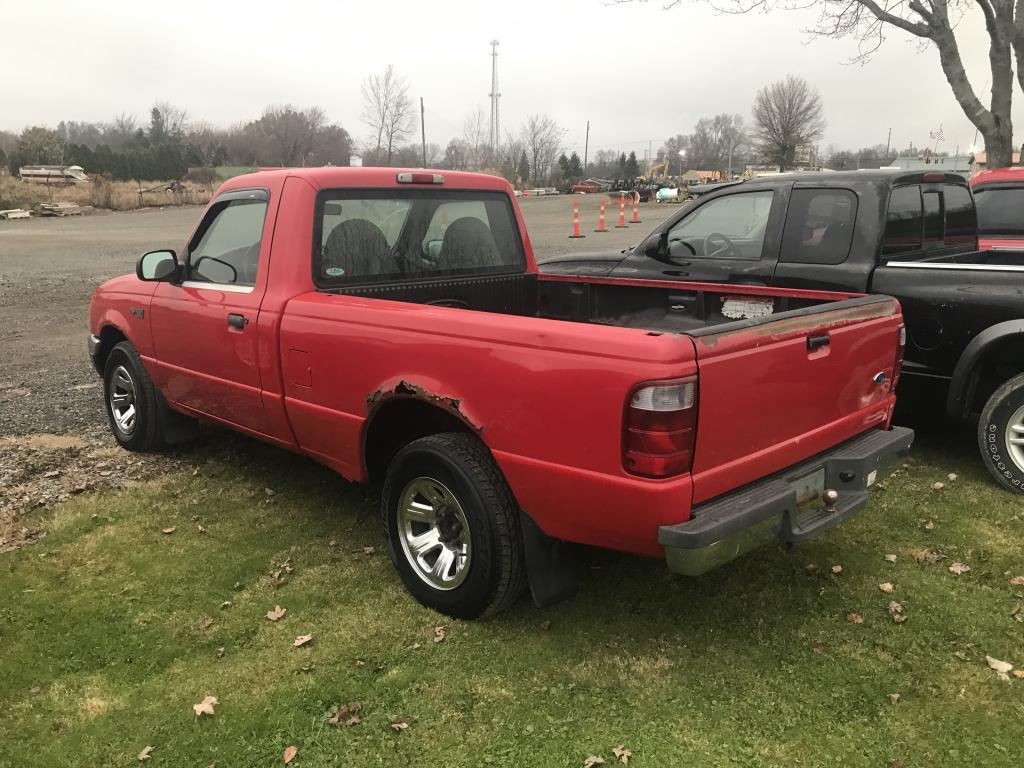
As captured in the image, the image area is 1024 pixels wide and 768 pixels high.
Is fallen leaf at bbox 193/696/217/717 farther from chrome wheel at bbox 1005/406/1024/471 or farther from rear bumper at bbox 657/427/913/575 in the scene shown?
chrome wheel at bbox 1005/406/1024/471

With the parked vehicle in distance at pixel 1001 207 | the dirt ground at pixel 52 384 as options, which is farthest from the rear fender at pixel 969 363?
the dirt ground at pixel 52 384

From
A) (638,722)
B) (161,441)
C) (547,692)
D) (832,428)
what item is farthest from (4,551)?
(832,428)

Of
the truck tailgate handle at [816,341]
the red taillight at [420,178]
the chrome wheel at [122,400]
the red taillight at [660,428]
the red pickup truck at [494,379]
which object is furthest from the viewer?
the chrome wheel at [122,400]

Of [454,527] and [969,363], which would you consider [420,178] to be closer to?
[454,527]

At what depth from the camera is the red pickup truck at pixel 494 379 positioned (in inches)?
106

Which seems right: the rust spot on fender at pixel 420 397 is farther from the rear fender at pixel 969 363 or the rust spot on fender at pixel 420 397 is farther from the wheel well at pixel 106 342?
the rear fender at pixel 969 363

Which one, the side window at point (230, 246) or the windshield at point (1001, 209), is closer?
the side window at point (230, 246)

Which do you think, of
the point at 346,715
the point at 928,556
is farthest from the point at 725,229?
the point at 346,715

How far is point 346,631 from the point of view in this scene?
3.43 meters

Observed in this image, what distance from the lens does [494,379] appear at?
2967mm

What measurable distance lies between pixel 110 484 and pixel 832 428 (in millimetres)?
4327

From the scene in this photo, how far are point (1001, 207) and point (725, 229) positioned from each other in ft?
10.3

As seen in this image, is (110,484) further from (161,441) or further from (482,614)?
(482,614)

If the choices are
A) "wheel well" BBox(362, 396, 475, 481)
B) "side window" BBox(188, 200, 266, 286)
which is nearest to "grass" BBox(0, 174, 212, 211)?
"side window" BBox(188, 200, 266, 286)
